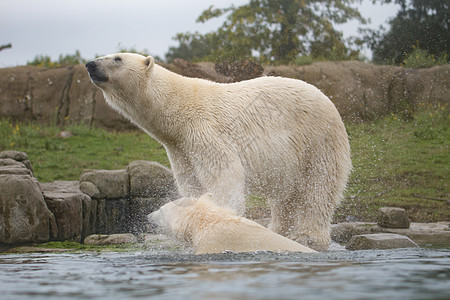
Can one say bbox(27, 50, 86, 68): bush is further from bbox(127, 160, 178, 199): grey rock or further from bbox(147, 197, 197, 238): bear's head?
bbox(147, 197, 197, 238): bear's head

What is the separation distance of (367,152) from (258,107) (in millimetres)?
6451

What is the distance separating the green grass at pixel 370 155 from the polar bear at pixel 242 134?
263 centimetres

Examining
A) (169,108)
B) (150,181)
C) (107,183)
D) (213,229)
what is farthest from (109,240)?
(213,229)

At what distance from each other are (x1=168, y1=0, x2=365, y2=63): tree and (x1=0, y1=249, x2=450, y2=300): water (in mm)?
13029

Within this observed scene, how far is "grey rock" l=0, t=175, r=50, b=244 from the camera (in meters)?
5.88

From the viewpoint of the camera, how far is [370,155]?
11477 mm

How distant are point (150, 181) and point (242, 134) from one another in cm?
319

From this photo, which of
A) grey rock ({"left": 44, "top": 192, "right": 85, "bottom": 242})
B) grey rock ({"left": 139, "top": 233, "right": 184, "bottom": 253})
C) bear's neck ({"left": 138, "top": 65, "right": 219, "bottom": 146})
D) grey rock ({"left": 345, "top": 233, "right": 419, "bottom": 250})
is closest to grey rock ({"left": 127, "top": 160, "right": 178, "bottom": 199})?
grey rock ({"left": 44, "top": 192, "right": 85, "bottom": 242})

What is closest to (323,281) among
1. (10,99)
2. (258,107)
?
(258,107)

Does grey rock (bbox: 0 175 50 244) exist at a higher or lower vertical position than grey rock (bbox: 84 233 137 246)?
higher

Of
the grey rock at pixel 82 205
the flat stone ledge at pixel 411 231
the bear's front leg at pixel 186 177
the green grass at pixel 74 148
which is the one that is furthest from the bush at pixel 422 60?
the bear's front leg at pixel 186 177

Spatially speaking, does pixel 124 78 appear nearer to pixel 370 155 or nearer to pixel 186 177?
pixel 186 177

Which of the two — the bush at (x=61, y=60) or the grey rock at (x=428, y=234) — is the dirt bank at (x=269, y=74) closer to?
the bush at (x=61, y=60)

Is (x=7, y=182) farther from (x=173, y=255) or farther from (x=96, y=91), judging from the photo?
(x=96, y=91)
